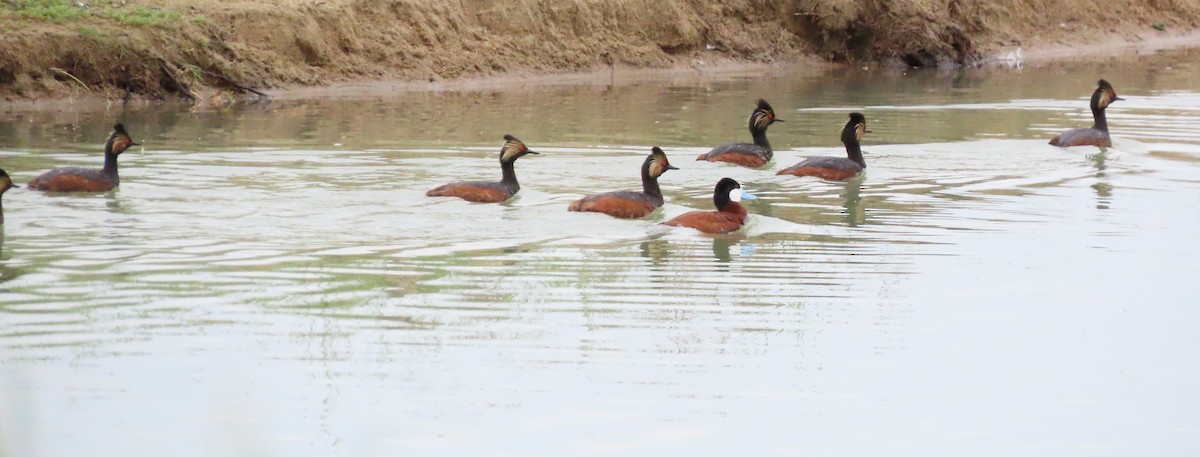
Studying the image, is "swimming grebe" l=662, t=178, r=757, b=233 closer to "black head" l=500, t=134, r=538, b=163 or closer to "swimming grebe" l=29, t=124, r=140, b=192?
"black head" l=500, t=134, r=538, b=163

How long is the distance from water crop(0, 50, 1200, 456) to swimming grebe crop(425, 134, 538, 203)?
222 mm

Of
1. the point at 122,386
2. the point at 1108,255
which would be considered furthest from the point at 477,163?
the point at 122,386

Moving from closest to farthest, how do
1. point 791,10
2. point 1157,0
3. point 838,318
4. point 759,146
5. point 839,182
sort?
point 838,318
point 839,182
point 759,146
point 791,10
point 1157,0

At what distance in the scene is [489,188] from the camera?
1451cm

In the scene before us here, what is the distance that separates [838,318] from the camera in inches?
383

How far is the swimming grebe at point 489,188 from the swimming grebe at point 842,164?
3.41 m

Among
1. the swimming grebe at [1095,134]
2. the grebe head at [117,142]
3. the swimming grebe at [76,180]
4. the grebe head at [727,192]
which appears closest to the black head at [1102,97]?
the swimming grebe at [1095,134]

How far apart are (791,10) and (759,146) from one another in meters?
16.4

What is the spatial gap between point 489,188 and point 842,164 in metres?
4.12

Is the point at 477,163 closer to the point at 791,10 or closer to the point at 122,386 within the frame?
the point at 122,386

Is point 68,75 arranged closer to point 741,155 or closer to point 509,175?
point 509,175

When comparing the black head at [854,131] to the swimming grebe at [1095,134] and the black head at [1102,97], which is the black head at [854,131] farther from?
the black head at [1102,97]

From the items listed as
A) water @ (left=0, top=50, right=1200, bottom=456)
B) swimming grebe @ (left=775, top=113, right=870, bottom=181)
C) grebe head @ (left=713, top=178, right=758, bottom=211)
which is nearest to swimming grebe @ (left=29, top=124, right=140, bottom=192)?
water @ (left=0, top=50, right=1200, bottom=456)

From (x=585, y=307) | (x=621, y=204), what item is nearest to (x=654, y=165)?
(x=621, y=204)
